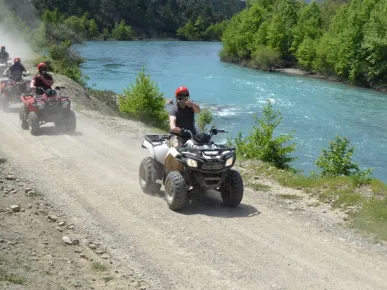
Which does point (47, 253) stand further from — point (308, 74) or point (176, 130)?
point (308, 74)

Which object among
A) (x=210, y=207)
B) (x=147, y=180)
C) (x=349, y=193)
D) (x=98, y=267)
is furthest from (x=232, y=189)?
(x=98, y=267)

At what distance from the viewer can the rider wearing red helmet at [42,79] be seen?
1675 cm

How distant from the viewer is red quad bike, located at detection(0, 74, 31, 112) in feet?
67.5

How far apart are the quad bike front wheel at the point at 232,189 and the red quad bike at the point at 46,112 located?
26.2ft

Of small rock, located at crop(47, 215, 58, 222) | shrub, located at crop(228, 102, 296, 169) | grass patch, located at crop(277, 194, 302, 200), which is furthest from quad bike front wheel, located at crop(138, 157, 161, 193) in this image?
shrub, located at crop(228, 102, 296, 169)

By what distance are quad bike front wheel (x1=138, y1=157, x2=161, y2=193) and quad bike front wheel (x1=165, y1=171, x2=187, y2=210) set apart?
908 millimetres

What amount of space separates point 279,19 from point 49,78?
69.4 m

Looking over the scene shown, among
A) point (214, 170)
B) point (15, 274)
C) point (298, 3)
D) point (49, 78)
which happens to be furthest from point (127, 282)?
point (298, 3)

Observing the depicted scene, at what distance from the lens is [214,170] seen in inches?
373

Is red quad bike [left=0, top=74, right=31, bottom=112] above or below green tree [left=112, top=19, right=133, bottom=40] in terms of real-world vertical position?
above

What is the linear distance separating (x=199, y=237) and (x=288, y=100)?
34.7m

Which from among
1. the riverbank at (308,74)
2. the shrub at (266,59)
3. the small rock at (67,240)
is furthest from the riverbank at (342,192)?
the shrub at (266,59)

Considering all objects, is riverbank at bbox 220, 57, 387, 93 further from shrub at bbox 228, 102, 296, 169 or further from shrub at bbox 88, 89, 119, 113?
shrub at bbox 228, 102, 296, 169

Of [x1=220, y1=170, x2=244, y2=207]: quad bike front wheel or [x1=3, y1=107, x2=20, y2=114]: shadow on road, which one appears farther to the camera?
[x1=3, y1=107, x2=20, y2=114]: shadow on road
